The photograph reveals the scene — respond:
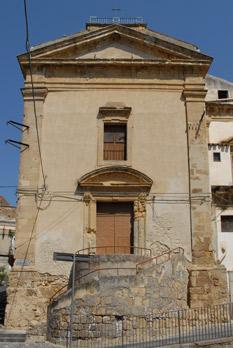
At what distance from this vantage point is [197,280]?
679 inches

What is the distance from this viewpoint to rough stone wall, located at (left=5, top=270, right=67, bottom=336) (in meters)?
16.6

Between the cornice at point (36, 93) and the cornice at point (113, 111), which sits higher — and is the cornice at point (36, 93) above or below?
above

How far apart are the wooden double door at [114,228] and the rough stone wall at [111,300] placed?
3.15m

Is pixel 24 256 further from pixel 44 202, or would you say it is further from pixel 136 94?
pixel 136 94

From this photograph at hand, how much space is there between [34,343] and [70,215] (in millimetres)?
4828

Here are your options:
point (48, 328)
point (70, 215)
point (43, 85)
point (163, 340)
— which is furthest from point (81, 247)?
point (43, 85)

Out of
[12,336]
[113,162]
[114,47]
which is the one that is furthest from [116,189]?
[12,336]

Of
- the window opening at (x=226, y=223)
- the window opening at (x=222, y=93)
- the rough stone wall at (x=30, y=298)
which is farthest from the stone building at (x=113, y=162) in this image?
the window opening at (x=222, y=93)

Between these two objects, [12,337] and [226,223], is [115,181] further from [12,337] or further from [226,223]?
[12,337]

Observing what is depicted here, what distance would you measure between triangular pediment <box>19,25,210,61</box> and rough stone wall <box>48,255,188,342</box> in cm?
913

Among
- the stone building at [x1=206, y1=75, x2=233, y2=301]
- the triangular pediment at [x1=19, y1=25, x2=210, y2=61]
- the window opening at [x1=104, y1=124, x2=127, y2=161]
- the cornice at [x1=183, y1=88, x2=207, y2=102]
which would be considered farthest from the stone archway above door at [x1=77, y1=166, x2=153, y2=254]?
the triangular pediment at [x1=19, y1=25, x2=210, y2=61]

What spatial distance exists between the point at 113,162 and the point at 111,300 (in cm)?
613

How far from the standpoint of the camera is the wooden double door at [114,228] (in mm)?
18062

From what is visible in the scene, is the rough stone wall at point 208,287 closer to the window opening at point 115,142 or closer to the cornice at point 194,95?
the window opening at point 115,142
